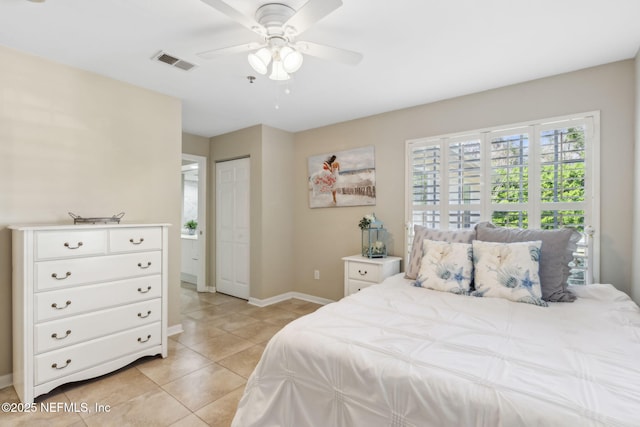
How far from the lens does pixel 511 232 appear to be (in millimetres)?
2402

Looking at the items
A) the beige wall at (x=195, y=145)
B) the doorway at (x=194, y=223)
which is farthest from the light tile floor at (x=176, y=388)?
the beige wall at (x=195, y=145)

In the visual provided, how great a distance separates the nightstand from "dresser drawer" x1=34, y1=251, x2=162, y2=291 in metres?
1.82

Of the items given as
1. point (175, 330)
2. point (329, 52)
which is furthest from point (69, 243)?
point (329, 52)

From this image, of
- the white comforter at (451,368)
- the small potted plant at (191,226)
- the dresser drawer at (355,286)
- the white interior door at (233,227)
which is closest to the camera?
the white comforter at (451,368)

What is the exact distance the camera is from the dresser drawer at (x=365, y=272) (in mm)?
3145

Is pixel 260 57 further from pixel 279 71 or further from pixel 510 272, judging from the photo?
pixel 510 272

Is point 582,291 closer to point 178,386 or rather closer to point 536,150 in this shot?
point 536,150

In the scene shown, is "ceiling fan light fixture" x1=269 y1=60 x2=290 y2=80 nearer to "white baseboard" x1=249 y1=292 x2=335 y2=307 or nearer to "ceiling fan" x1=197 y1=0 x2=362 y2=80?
"ceiling fan" x1=197 y1=0 x2=362 y2=80

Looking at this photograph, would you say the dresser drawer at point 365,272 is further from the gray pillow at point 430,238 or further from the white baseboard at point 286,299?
the white baseboard at point 286,299

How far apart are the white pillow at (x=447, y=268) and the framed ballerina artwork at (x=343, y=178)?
135cm

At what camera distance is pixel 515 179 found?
2787 mm

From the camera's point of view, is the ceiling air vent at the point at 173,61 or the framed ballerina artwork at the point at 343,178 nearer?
the ceiling air vent at the point at 173,61

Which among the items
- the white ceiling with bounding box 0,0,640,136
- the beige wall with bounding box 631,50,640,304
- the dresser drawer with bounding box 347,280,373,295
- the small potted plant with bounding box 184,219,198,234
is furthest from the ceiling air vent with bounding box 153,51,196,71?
the small potted plant with bounding box 184,219,198,234

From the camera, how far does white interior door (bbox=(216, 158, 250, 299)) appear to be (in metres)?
4.34
